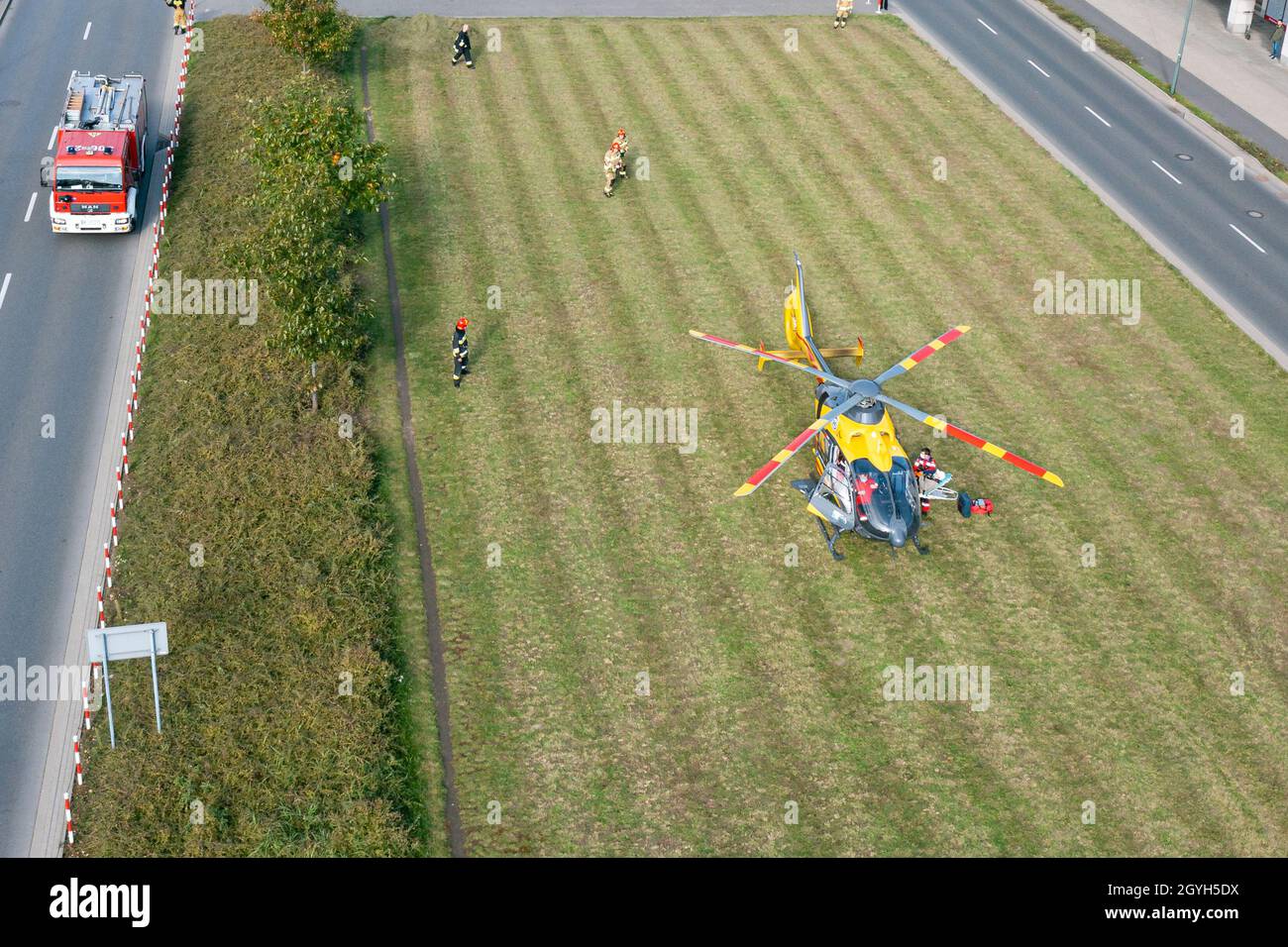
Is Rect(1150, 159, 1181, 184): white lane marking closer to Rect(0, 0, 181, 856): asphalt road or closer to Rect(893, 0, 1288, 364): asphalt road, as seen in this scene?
Rect(893, 0, 1288, 364): asphalt road

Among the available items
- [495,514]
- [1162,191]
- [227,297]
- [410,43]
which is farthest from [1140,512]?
[410,43]

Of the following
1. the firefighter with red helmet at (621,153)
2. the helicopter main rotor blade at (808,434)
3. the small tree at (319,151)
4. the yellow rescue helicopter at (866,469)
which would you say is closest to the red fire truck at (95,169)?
the small tree at (319,151)

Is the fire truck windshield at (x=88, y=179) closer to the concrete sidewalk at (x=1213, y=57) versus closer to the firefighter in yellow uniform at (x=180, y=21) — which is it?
the firefighter in yellow uniform at (x=180, y=21)

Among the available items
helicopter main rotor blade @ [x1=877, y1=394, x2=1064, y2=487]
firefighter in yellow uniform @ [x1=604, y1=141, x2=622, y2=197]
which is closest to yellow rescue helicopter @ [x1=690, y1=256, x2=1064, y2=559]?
helicopter main rotor blade @ [x1=877, y1=394, x2=1064, y2=487]

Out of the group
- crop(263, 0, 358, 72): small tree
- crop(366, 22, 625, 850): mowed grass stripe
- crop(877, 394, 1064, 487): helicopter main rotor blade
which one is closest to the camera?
crop(366, 22, 625, 850): mowed grass stripe

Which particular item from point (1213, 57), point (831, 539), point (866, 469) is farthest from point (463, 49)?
point (1213, 57)

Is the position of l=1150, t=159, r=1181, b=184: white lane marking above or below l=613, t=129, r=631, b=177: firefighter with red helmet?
below
